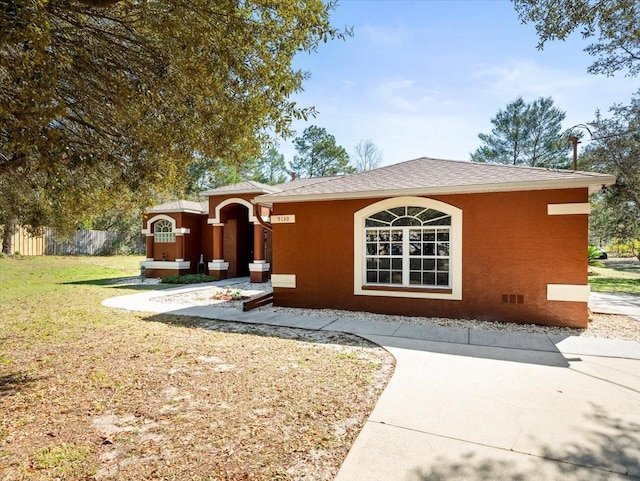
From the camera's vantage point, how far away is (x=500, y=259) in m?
8.07

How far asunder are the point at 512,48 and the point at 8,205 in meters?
10.8

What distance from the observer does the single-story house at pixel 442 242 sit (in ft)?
24.9

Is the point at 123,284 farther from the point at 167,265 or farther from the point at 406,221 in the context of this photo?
the point at 406,221

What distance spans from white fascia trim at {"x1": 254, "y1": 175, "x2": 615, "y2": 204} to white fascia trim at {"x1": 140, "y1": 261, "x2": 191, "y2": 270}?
940 cm

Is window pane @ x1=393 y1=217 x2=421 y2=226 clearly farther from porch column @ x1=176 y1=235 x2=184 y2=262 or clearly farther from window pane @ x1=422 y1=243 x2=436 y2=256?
porch column @ x1=176 y1=235 x2=184 y2=262

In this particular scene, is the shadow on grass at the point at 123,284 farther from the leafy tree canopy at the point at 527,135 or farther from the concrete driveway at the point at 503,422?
the leafy tree canopy at the point at 527,135

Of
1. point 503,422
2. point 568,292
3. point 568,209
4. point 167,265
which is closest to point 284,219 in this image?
point 568,209

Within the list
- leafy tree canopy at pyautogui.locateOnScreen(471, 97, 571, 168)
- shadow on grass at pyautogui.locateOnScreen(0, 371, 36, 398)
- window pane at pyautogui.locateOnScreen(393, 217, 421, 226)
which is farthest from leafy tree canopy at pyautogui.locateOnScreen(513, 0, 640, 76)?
leafy tree canopy at pyautogui.locateOnScreen(471, 97, 571, 168)

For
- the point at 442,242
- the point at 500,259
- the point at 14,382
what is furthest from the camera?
the point at 442,242

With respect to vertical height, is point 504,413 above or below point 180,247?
below

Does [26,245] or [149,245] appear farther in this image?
[26,245]

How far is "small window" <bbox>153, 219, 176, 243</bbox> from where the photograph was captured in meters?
18.1

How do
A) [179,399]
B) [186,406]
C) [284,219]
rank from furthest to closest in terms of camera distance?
1. [284,219]
2. [179,399]
3. [186,406]

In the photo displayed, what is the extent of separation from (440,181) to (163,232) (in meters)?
14.8
